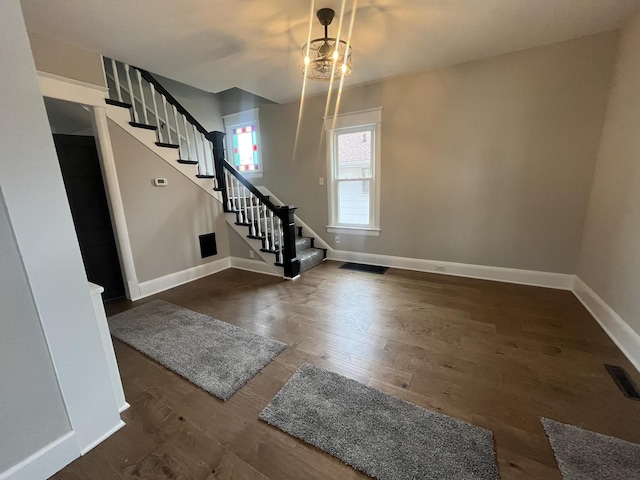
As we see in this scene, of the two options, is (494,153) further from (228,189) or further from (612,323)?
(228,189)

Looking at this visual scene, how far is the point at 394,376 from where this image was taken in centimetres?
176

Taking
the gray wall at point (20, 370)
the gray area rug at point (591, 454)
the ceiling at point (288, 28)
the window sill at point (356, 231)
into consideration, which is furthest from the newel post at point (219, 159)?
the gray area rug at point (591, 454)

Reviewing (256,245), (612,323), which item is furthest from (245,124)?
(612,323)

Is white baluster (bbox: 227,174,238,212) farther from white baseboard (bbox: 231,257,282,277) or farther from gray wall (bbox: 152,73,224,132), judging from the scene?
gray wall (bbox: 152,73,224,132)

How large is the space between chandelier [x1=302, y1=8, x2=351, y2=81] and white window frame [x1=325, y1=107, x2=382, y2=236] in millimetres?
1369

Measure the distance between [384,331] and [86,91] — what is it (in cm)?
380

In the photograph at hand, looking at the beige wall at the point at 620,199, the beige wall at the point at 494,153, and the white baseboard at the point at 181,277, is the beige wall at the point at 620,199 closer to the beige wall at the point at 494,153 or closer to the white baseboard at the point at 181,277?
the beige wall at the point at 494,153

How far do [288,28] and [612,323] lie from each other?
3755mm

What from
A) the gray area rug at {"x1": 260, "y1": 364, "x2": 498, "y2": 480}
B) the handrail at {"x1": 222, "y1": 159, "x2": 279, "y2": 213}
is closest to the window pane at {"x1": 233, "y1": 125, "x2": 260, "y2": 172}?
the handrail at {"x1": 222, "y1": 159, "x2": 279, "y2": 213}

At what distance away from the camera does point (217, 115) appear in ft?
16.6

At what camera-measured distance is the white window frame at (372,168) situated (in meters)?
3.73

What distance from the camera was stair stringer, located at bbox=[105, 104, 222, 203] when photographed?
2.85m

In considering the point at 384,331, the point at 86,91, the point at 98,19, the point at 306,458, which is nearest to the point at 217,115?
the point at 86,91

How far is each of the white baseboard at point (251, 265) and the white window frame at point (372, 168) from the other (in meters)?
1.24
